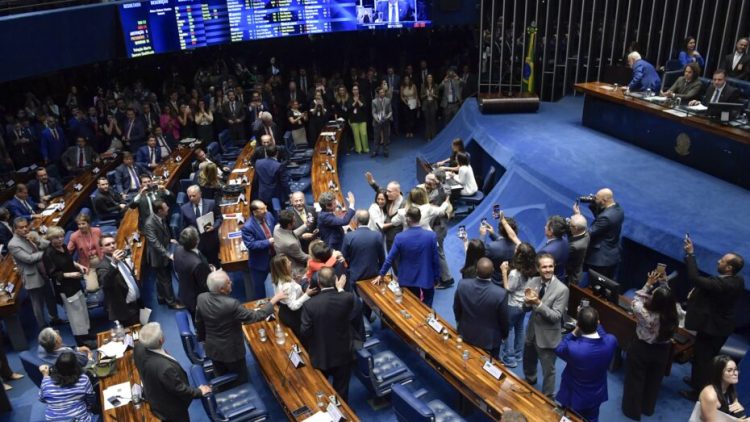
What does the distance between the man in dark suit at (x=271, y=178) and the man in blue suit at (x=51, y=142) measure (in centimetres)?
462

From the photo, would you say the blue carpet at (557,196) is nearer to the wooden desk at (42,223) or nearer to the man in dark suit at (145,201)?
the wooden desk at (42,223)

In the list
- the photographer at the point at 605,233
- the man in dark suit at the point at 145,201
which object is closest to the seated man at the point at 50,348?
the man in dark suit at the point at 145,201

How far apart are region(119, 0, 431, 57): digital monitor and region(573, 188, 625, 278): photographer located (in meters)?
9.26

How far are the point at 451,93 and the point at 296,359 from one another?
10007 mm

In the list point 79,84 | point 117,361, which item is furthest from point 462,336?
point 79,84

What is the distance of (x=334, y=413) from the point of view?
16.3 ft

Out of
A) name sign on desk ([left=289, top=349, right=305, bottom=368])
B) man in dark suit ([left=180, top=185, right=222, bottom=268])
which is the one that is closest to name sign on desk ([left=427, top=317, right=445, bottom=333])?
name sign on desk ([left=289, top=349, right=305, bottom=368])

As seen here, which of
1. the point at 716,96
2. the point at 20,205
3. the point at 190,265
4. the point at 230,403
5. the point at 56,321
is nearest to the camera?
the point at 230,403

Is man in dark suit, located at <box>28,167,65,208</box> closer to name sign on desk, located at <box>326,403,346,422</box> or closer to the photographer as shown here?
name sign on desk, located at <box>326,403,346,422</box>

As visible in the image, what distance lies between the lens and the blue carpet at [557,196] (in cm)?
667

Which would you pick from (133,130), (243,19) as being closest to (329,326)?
(133,130)

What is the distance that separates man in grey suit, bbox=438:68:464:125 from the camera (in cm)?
1448

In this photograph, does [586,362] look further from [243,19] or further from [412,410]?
[243,19]

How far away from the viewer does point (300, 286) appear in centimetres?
609
